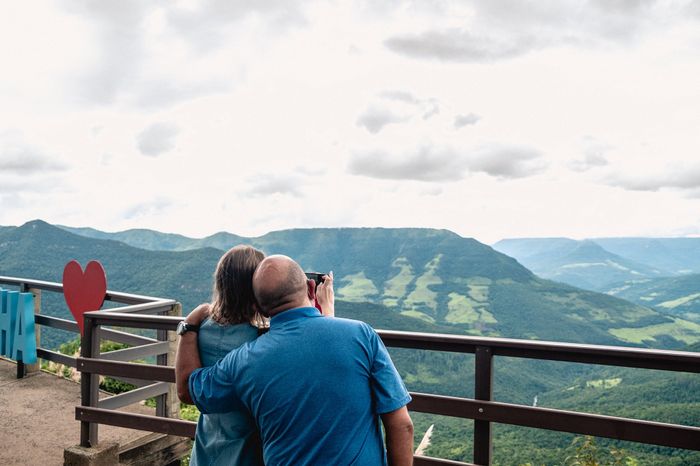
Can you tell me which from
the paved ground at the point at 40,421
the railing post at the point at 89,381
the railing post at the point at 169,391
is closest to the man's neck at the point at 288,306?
the railing post at the point at 89,381

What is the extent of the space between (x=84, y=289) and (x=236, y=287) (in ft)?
15.3

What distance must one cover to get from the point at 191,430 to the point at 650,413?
71826 millimetres

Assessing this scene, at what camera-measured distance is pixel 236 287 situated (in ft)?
7.54

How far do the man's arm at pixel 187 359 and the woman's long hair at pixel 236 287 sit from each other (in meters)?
0.11

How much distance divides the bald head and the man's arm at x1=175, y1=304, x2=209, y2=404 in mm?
375

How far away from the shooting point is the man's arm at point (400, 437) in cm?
207

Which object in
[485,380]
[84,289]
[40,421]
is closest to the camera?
[485,380]

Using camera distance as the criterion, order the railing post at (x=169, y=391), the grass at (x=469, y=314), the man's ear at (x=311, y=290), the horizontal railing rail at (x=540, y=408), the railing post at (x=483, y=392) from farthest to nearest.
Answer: the grass at (x=469, y=314) → the railing post at (x=169, y=391) → the railing post at (x=483, y=392) → the horizontal railing rail at (x=540, y=408) → the man's ear at (x=311, y=290)

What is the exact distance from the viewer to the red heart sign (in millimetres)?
6211

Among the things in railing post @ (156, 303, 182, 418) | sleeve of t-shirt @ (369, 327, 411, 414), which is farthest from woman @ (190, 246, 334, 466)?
railing post @ (156, 303, 182, 418)

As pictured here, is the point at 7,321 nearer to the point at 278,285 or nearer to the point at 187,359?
the point at 187,359

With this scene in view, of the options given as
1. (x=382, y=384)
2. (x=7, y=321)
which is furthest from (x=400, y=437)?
(x=7, y=321)

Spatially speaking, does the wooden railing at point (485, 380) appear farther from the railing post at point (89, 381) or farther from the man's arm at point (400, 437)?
the man's arm at point (400, 437)

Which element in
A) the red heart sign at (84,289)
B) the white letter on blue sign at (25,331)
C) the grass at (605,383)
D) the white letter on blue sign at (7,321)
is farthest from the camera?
the grass at (605,383)
